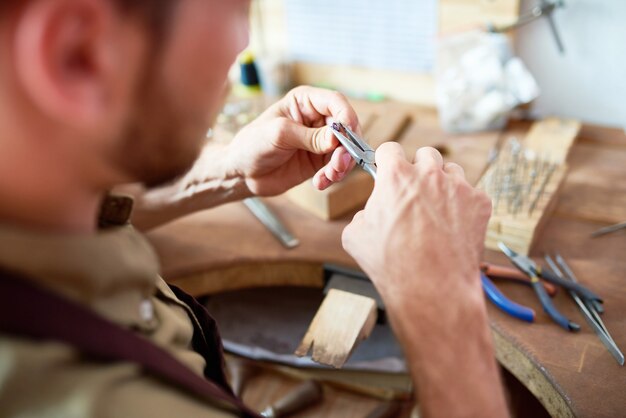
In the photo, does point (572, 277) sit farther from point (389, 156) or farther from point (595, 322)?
point (389, 156)

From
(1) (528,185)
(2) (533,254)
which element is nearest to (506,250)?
(2) (533,254)

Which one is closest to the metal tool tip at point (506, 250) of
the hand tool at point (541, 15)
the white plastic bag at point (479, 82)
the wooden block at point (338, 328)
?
the wooden block at point (338, 328)

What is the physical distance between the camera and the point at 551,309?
91 centimetres

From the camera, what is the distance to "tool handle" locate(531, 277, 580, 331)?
890mm

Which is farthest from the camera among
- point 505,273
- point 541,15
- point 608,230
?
point 541,15

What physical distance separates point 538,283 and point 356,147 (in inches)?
14.8

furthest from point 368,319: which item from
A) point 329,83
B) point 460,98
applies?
point 329,83

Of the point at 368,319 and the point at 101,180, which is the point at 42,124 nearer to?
the point at 101,180

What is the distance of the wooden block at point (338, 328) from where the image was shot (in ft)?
2.75

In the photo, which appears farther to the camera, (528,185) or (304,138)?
(528,185)

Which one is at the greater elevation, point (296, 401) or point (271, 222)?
point (271, 222)

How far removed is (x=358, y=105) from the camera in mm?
1552

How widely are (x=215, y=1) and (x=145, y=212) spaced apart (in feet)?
2.09

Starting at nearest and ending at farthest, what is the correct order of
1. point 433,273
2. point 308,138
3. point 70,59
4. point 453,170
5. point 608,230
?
1. point 70,59
2. point 433,273
3. point 453,170
4. point 308,138
5. point 608,230
